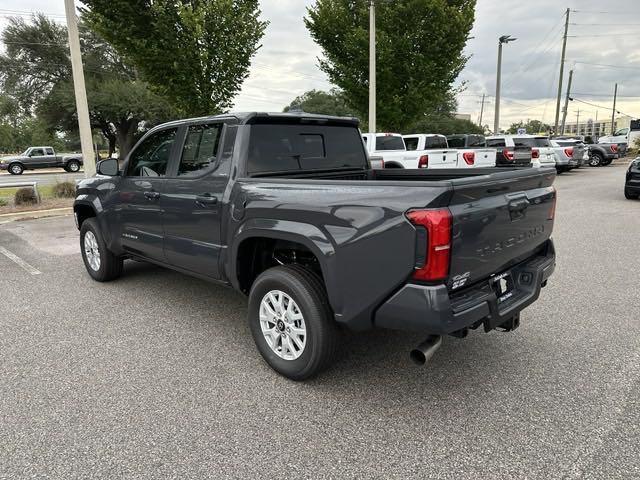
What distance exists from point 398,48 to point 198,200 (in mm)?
18403

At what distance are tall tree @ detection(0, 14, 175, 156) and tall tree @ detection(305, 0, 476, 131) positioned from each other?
644 inches

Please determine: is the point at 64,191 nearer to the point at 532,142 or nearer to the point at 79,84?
the point at 79,84

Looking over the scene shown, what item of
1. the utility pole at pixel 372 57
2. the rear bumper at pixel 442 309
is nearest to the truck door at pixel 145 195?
the rear bumper at pixel 442 309

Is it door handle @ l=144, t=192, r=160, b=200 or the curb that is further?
the curb

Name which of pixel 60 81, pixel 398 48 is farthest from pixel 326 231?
pixel 60 81

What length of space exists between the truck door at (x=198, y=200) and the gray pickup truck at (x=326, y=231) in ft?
0.05

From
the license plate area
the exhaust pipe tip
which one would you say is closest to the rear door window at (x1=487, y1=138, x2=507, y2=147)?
the license plate area

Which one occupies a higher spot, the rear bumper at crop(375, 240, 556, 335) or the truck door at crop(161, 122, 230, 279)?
the truck door at crop(161, 122, 230, 279)

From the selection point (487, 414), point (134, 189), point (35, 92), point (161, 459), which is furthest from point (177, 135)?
point (35, 92)

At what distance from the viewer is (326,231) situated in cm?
288

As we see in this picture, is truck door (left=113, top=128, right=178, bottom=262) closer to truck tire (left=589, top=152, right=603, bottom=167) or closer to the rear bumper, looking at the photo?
the rear bumper

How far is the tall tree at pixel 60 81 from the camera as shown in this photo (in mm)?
33188

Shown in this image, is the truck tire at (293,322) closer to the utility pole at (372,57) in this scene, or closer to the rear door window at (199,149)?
the rear door window at (199,149)

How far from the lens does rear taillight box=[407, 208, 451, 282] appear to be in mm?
2420
